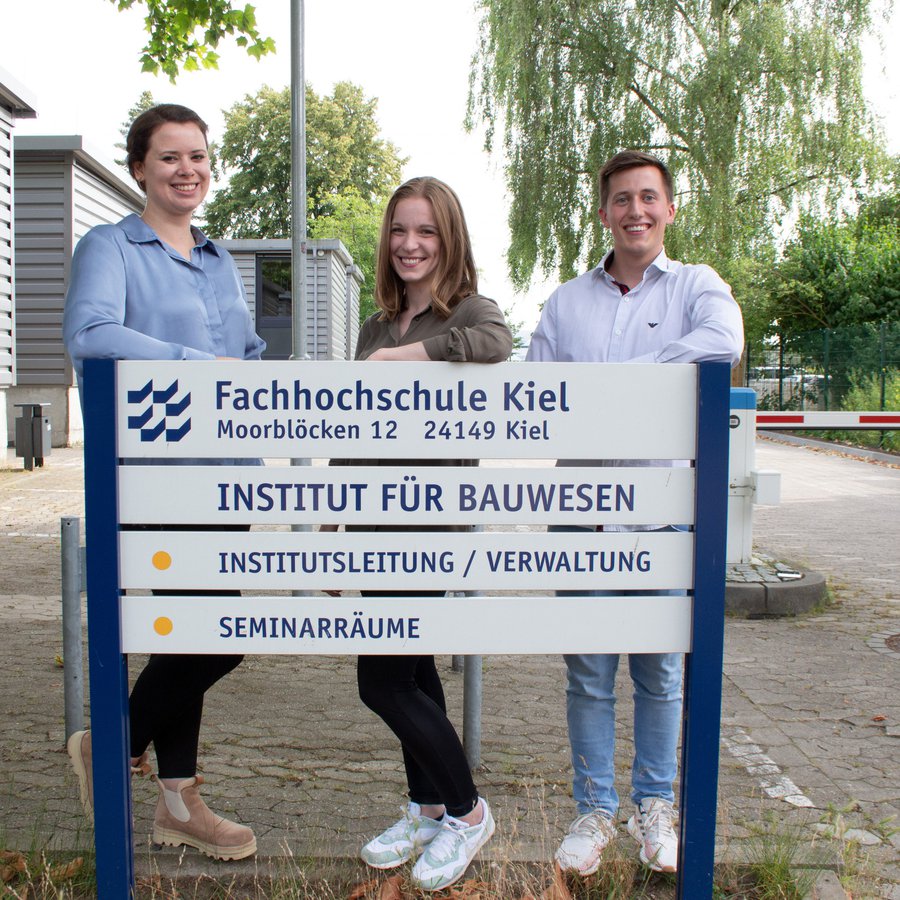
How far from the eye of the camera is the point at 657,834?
283 cm

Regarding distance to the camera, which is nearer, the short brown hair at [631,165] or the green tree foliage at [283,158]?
the short brown hair at [631,165]

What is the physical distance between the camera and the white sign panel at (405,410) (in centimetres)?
234

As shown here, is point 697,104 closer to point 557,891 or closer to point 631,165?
point 631,165

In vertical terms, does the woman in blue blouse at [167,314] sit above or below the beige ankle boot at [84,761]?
above

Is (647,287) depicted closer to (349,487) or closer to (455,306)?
(455,306)

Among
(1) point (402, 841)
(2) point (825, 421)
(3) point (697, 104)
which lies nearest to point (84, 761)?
(1) point (402, 841)

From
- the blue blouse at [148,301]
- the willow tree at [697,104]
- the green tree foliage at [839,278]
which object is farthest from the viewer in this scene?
the green tree foliage at [839,278]

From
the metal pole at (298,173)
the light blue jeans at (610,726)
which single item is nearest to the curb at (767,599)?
Result: the metal pole at (298,173)

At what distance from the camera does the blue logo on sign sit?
2340mm

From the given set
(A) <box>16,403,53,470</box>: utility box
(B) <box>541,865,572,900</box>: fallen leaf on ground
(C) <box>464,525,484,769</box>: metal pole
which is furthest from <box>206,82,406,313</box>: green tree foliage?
(B) <box>541,865,572,900</box>: fallen leaf on ground

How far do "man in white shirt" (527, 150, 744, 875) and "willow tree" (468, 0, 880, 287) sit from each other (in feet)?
53.1

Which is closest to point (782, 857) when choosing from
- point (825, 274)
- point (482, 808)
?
point (482, 808)

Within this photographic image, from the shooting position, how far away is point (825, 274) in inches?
1171

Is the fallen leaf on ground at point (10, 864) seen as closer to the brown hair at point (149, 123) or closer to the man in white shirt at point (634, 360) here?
the man in white shirt at point (634, 360)
